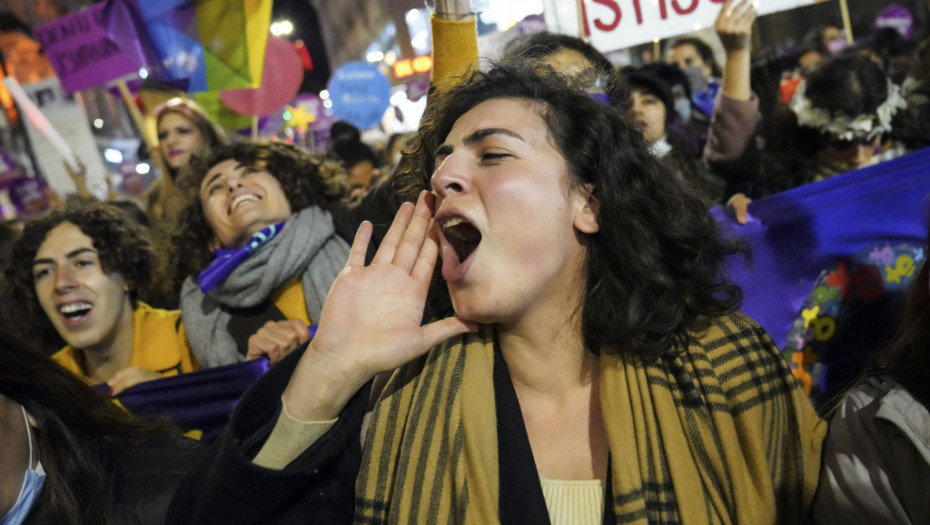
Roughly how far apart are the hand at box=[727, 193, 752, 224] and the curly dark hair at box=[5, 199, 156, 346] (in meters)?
2.34

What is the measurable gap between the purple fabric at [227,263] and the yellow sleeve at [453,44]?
Answer: 947 mm

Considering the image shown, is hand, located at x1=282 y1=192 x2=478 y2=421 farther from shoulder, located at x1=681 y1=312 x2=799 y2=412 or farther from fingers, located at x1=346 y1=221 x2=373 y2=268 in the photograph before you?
shoulder, located at x1=681 y1=312 x2=799 y2=412

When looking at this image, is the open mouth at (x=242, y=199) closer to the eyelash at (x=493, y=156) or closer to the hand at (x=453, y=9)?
the hand at (x=453, y=9)

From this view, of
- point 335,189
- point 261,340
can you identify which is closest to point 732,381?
point 261,340

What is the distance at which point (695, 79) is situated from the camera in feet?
15.3

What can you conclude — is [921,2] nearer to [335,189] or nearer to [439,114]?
[335,189]

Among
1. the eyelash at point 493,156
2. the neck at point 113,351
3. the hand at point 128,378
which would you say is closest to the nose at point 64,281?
the neck at point 113,351

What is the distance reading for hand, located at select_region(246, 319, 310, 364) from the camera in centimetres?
274

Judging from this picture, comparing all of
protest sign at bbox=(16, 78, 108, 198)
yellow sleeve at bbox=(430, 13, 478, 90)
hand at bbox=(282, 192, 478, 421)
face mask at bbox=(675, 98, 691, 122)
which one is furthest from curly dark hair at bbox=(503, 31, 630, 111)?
protest sign at bbox=(16, 78, 108, 198)

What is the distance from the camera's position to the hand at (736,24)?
11.4 feet

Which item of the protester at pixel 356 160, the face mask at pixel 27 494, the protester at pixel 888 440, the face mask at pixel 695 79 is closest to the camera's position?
the protester at pixel 888 440

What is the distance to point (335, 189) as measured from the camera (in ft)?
11.7

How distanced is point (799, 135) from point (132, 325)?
306cm

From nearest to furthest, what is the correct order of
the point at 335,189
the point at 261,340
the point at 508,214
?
the point at 508,214 < the point at 261,340 < the point at 335,189
